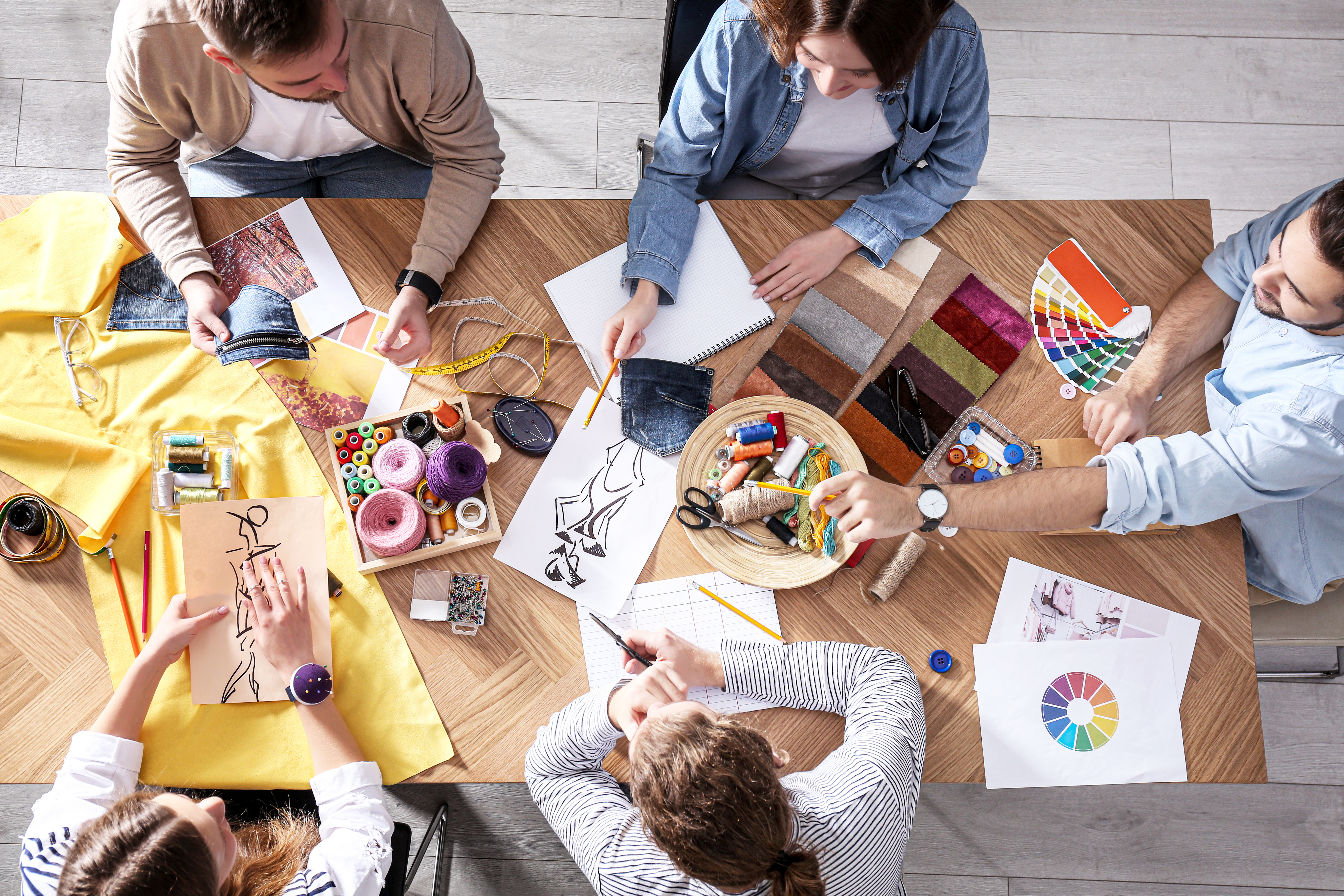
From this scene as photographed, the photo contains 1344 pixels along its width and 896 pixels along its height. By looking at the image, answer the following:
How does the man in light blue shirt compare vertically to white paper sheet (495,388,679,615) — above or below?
above

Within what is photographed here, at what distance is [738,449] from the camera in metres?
1.37

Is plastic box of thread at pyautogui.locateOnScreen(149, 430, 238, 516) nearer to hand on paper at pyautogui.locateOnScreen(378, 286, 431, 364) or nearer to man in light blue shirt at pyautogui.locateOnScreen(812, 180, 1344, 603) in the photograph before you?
hand on paper at pyautogui.locateOnScreen(378, 286, 431, 364)

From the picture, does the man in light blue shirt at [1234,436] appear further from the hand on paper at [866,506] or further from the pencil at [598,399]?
the pencil at [598,399]

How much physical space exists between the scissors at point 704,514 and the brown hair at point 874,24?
0.75m

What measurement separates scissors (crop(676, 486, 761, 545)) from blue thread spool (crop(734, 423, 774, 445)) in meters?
0.12

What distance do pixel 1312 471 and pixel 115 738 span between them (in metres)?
2.04

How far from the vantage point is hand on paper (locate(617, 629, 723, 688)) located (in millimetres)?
1297

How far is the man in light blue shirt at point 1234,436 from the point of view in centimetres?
129

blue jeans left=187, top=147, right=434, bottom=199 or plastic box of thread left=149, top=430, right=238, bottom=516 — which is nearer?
plastic box of thread left=149, top=430, right=238, bottom=516

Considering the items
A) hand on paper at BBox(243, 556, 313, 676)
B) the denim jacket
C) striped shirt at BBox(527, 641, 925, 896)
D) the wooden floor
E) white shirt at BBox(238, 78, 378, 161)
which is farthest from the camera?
the wooden floor

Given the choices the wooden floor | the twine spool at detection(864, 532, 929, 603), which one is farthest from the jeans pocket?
the twine spool at detection(864, 532, 929, 603)

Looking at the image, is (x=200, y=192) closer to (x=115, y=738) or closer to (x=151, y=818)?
(x=115, y=738)

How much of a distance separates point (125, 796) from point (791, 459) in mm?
1208

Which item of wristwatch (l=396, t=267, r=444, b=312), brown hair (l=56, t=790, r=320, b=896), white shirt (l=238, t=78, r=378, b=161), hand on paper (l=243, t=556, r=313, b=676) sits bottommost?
brown hair (l=56, t=790, r=320, b=896)
